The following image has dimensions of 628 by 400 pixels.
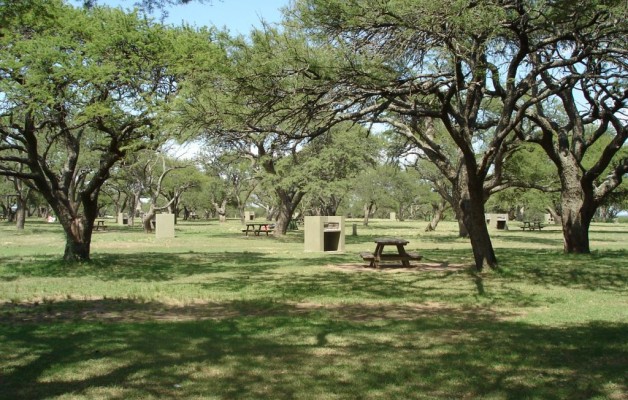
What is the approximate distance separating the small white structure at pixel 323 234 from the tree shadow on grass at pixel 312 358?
14087 mm

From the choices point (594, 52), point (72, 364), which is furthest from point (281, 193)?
point (72, 364)

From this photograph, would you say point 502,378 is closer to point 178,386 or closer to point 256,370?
point 256,370

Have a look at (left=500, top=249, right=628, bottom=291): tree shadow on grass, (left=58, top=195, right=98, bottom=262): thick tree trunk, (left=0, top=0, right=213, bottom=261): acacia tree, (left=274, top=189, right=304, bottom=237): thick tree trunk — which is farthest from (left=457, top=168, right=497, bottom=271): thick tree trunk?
(left=274, top=189, right=304, bottom=237): thick tree trunk

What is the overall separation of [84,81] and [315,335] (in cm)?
929

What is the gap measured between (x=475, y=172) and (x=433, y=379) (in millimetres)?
8592

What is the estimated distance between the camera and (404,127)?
14.6m

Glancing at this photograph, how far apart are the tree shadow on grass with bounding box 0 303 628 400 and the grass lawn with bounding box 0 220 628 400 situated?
0.7 inches

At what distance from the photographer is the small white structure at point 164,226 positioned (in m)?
31.0

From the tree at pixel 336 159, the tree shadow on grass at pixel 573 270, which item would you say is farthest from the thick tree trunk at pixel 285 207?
the tree shadow on grass at pixel 573 270

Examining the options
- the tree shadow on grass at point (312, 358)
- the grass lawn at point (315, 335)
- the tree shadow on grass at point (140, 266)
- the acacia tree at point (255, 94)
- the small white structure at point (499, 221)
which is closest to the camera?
the tree shadow on grass at point (312, 358)

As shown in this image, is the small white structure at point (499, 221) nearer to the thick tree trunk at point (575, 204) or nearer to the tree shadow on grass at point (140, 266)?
the thick tree trunk at point (575, 204)

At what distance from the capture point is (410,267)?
50.9 feet

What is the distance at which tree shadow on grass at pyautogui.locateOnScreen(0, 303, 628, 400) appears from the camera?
4.72 meters

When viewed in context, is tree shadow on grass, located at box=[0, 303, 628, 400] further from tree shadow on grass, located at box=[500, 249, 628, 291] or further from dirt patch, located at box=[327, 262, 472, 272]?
dirt patch, located at box=[327, 262, 472, 272]
